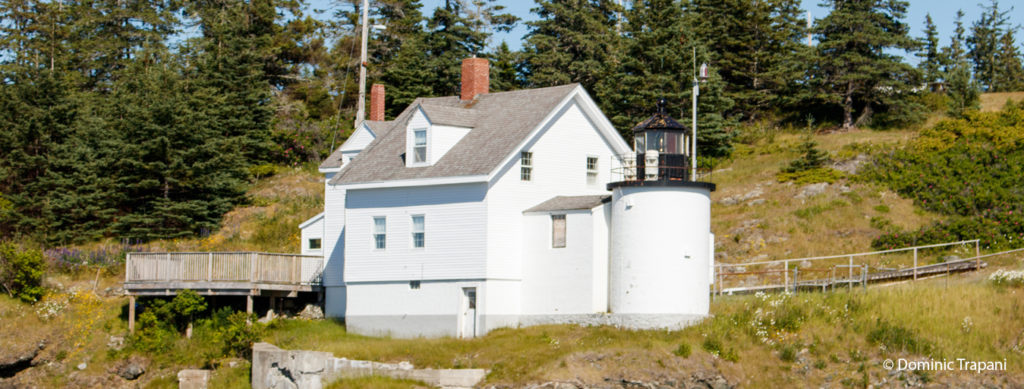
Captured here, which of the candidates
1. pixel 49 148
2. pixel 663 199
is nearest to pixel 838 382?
pixel 663 199

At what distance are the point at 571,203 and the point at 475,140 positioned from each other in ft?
13.2

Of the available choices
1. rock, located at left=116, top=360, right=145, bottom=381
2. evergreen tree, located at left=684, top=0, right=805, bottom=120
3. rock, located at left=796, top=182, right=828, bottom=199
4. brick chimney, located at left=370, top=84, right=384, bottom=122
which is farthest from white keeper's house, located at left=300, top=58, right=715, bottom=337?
evergreen tree, located at left=684, top=0, right=805, bottom=120

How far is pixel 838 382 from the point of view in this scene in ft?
87.1

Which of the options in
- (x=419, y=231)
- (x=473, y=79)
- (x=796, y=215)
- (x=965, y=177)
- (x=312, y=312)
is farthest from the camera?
(x=965, y=177)

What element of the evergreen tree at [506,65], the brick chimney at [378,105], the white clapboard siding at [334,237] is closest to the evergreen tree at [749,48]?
the evergreen tree at [506,65]

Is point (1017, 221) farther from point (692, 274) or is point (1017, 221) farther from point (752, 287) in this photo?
point (692, 274)

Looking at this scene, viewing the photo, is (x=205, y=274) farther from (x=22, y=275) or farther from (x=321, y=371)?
(x=22, y=275)

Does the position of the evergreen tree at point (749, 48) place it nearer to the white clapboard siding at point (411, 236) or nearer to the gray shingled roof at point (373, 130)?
the gray shingled roof at point (373, 130)

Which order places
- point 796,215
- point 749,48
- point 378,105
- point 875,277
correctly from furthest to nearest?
point 749,48 → point 796,215 → point 378,105 → point 875,277

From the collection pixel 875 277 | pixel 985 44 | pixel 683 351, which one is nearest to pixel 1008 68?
pixel 985 44

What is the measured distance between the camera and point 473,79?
123 feet

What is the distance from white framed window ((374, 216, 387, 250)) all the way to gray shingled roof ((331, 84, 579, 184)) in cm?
129

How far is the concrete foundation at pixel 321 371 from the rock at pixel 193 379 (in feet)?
6.23

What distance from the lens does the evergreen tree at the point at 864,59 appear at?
53156 millimetres
